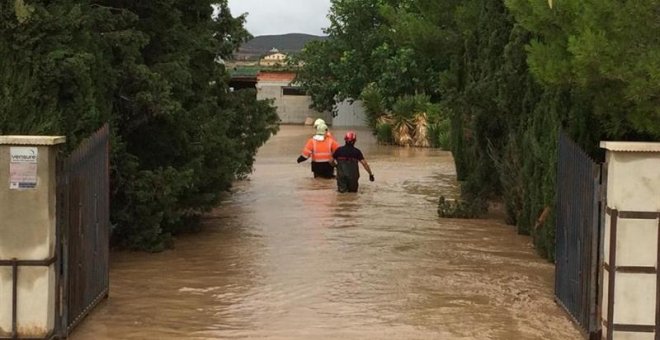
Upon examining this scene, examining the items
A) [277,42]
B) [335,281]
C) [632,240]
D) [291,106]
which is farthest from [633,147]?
[277,42]

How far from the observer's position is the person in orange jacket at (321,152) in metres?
19.1

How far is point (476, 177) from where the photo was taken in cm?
1459

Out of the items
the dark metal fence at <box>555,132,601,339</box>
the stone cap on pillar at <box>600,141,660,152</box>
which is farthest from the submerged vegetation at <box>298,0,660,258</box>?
the dark metal fence at <box>555,132,601,339</box>

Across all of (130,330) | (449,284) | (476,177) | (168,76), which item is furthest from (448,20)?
(130,330)

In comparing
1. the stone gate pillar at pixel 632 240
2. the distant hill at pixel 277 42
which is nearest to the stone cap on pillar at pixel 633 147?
the stone gate pillar at pixel 632 240

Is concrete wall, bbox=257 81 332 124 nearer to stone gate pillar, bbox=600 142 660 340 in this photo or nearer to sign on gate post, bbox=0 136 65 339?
sign on gate post, bbox=0 136 65 339


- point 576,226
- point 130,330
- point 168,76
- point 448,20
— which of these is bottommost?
point 130,330

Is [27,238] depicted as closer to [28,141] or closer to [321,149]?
[28,141]

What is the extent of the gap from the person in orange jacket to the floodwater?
3433 mm

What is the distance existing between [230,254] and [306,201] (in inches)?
202

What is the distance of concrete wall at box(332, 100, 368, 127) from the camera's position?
48062 mm

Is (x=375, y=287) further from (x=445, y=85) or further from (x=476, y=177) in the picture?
(x=445, y=85)

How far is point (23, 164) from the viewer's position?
6715 mm

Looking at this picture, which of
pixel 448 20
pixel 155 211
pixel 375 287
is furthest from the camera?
pixel 448 20
